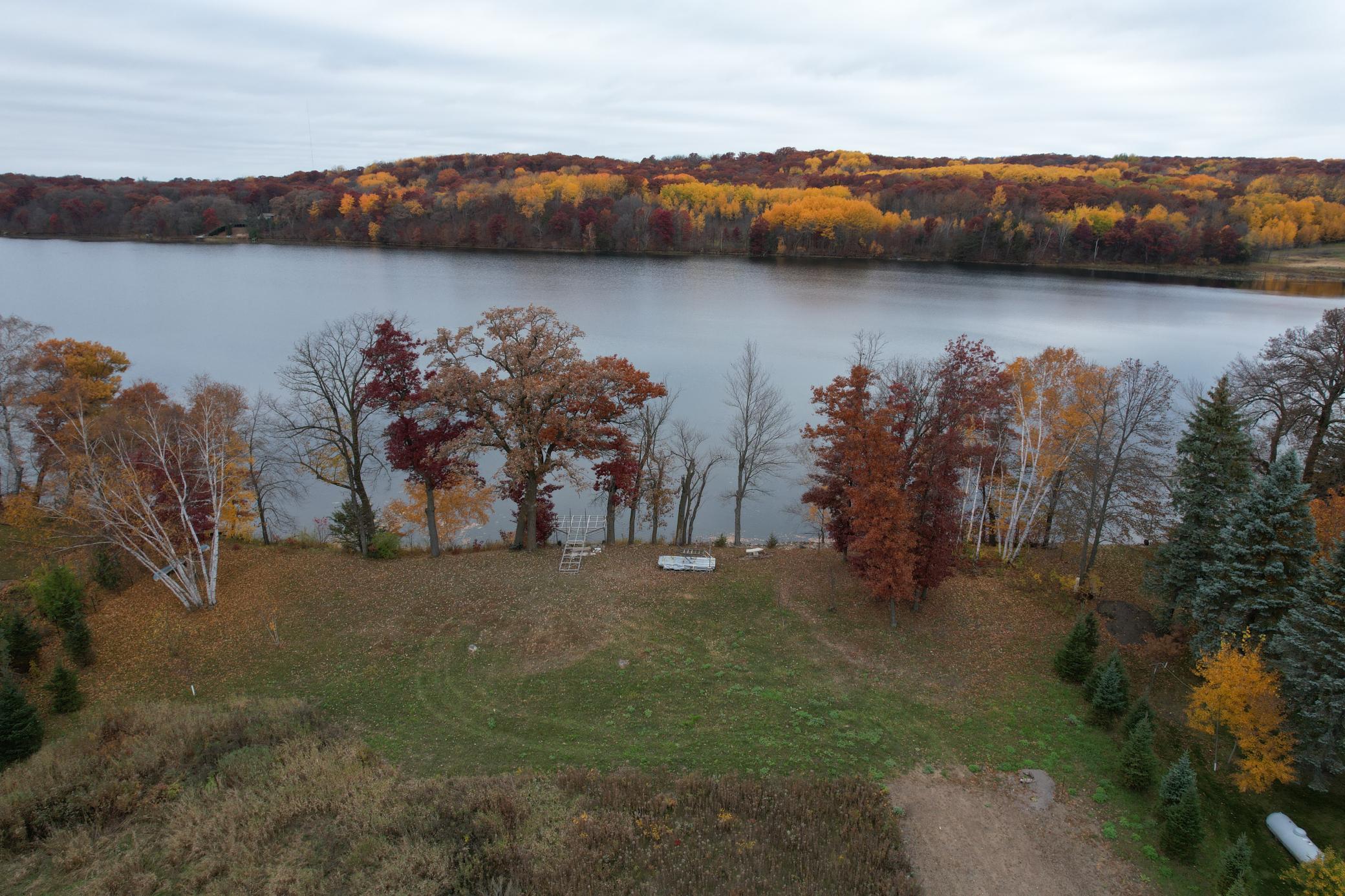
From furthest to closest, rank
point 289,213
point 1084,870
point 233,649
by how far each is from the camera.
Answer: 1. point 289,213
2. point 233,649
3. point 1084,870

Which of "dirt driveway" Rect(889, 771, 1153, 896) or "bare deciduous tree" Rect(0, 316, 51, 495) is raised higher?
"bare deciduous tree" Rect(0, 316, 51, 495)

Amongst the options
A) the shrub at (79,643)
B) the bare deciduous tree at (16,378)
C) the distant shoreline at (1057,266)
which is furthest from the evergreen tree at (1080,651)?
the distant shoreline at (1057,266)

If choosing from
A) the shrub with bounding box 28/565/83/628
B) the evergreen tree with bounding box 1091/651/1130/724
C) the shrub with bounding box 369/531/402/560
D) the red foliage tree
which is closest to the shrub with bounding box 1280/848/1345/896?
the evergreen tree with bounding box 1091/651/1130/724

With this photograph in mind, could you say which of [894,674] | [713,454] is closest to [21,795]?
[894,674]

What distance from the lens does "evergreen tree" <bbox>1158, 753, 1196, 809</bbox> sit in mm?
12664

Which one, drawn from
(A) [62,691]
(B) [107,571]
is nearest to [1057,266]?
(B) [107,571]

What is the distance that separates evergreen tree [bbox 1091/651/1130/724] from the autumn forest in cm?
9930

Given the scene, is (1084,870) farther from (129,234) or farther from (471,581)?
(129,234)

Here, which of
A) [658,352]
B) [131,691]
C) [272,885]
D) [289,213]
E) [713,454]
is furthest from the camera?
[289,213]

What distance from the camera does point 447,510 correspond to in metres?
32.3

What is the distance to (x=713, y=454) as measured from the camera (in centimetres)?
3653

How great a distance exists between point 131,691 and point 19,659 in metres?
3.60

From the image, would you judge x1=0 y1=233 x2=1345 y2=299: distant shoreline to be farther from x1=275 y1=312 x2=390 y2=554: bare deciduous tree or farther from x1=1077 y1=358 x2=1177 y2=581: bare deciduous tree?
x1=275 y1=312 x2=390 y2=554: bare deciduous tree

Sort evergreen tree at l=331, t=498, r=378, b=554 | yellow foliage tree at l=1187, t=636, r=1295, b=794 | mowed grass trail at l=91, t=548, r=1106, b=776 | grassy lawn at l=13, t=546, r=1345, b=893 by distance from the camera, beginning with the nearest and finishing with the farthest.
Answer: yellow foliage tree at l=1187, t=636, r=1295, b=794 → grassy lawn at l=13, t=546, r=1345, b=893 → mowed grass trail at l=91, t=548, r=1106, b=776 → evergreen tree at l=331, t=498, r=378, b=554
